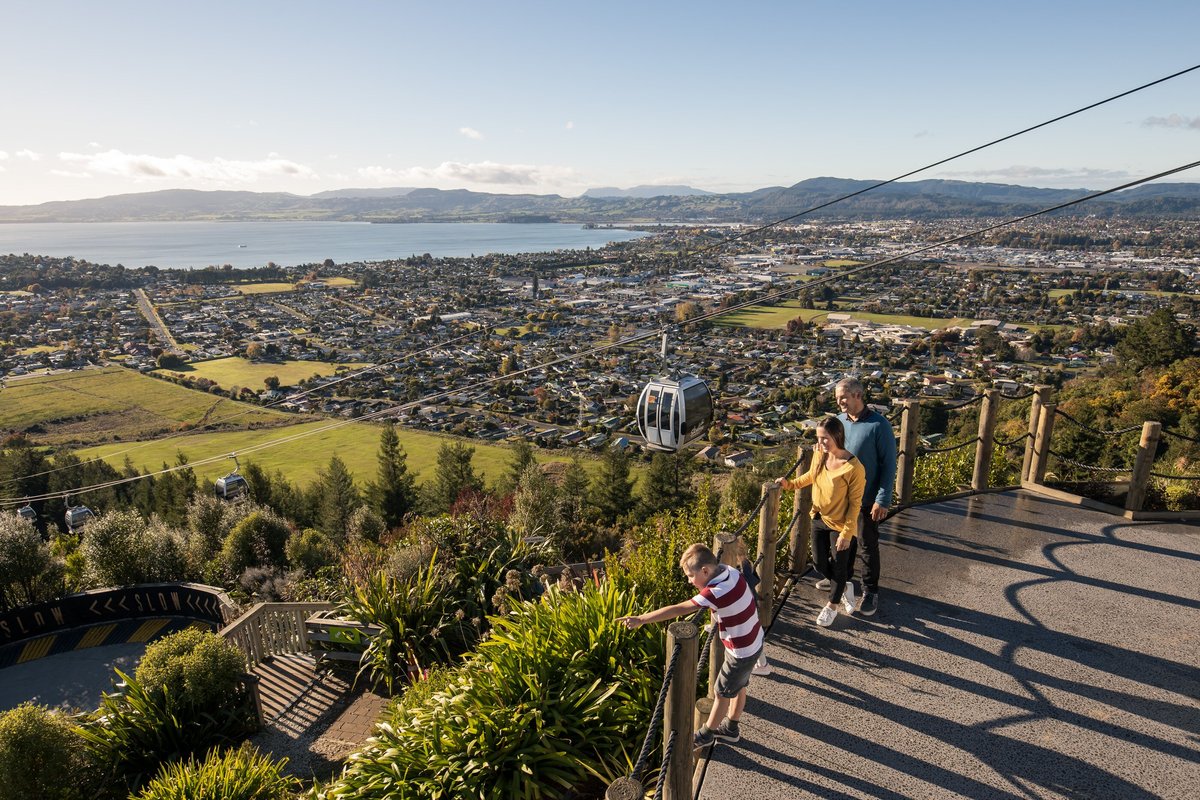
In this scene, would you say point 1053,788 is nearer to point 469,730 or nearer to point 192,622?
point 469,730

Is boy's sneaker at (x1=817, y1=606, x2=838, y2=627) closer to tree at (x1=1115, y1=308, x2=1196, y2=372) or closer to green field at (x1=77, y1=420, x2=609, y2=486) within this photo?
tree at (x1=1115, y1=308, x2=1196, y2=372)

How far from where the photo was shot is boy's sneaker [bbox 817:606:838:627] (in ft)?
15.4

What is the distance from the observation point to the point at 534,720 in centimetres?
399

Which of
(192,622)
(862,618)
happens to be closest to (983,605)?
(862,618)

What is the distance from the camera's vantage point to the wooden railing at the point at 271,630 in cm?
832

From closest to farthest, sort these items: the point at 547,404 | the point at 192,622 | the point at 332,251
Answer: the point at 192,622
the point at 547,404
the point at 332,251

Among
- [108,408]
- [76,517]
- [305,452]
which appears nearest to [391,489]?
[76,517]

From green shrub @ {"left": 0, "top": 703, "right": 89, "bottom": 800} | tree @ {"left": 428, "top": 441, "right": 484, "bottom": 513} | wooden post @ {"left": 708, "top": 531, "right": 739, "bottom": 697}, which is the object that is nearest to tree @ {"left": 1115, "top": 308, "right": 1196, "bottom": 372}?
tree @ {"left": 428, "top": 441, "right": 484, "bottom": 513}

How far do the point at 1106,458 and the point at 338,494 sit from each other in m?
30.9

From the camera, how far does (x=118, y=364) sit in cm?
7706

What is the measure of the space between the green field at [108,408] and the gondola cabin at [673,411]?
53.3 m

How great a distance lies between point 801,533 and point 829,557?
52 cm

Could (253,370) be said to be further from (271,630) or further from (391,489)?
(271,630)

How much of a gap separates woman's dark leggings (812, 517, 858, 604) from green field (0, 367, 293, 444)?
57949mm
